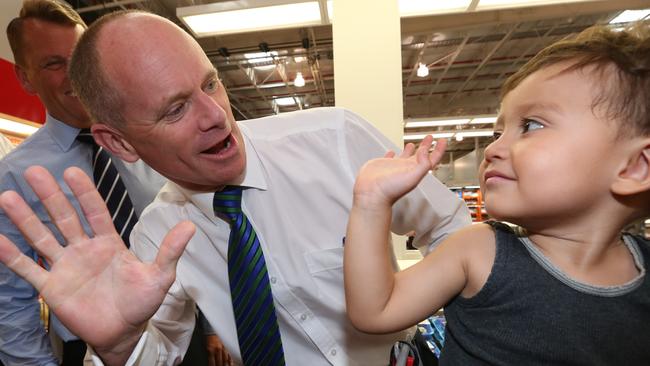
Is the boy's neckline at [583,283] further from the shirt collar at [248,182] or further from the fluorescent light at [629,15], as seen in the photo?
the fluorescent light at [629,15]

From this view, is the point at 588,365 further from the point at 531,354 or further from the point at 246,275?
the point at 246,275

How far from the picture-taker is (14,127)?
151 inches

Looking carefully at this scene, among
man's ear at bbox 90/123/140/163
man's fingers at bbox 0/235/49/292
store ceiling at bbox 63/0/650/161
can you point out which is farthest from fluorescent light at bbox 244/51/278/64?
man's fingers at bbox 0/235/49/292

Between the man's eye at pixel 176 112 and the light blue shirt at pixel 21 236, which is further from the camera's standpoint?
the light blue shirt at pixel 21 236

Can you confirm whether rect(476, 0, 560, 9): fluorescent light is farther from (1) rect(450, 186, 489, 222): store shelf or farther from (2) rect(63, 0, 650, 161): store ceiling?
(1) rect(450, 186, 489, 222): store shelf

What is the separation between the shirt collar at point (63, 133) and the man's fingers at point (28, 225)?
1.07 metres

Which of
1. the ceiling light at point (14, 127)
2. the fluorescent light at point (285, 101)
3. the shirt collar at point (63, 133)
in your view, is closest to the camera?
the shirt collar at point (63, 133)

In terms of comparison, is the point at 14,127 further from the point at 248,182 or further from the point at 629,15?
the point at 629,15

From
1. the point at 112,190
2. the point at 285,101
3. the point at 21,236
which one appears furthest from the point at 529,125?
the point at 285,101

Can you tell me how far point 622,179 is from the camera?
0.82m

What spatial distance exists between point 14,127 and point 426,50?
6.33 m

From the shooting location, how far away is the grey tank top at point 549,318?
803 millimetres

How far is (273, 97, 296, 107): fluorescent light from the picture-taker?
31.1 ft

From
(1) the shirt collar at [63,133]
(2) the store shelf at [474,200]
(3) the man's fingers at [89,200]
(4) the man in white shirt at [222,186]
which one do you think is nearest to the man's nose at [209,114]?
(4) the man in white shirt at [222,186]
